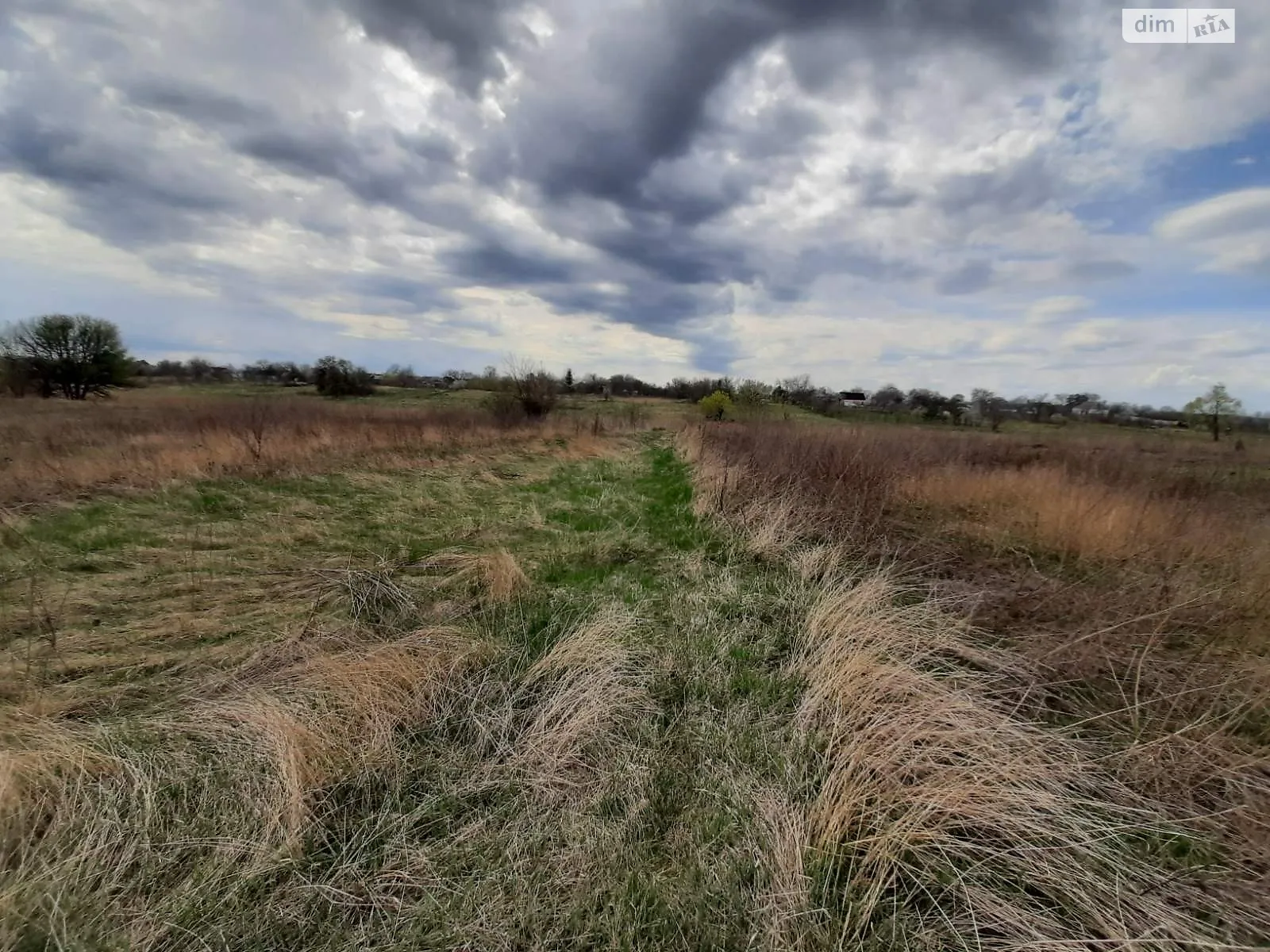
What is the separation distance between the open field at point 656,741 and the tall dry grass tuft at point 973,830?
0.02 meters

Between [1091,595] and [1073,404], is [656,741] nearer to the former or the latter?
[1091,595]

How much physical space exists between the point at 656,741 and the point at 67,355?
61133mm

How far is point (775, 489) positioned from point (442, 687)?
7.04 m

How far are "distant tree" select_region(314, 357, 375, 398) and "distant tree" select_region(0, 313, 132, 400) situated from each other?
49.5ft

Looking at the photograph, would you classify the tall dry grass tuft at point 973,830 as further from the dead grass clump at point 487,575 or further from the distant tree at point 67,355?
the distant tree at point 67,355

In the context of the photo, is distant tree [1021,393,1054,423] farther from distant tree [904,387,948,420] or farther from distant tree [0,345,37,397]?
distant tree [0,345,37,397]

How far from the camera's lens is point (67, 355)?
4109cm

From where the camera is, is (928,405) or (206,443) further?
(928,405)

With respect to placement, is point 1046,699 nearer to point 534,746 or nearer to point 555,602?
point 534,746

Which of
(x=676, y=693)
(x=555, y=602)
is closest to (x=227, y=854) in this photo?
(x=676, y=693)

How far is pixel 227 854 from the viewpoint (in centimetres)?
227

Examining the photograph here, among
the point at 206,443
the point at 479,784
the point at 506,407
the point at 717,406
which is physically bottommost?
the point at 479,784

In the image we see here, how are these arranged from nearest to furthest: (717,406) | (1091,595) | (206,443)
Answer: (1091,595), (206,443), (717,406)

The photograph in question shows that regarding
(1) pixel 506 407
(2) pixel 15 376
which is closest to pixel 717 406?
(1) pixel 506 407
